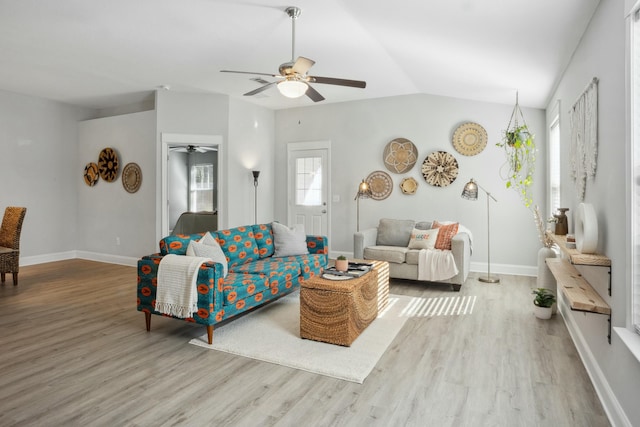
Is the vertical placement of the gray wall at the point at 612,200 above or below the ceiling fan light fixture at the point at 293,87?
below

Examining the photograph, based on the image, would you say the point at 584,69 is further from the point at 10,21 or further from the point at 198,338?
the point at 10,21

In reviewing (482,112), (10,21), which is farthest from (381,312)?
(10,21)

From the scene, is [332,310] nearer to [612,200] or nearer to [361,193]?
[612,200]

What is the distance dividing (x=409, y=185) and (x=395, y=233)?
102 cm

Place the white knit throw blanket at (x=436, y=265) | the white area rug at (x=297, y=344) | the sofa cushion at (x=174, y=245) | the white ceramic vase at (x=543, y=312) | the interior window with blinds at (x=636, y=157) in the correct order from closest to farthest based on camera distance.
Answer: the interior window with blinds at (x=636, y=157) < the white area rug at (x=297, y=344) < the sofa cushion at (x=174, y=245) < the white ceramic vase at (x=543, y=312) < the white knit throw blanket at (x=436, y=265)

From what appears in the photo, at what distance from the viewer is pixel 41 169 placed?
22.5ft

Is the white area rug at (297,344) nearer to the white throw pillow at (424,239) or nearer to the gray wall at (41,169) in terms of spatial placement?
the white throw pillow at (424,239)

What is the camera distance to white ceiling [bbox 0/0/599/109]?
316 cm

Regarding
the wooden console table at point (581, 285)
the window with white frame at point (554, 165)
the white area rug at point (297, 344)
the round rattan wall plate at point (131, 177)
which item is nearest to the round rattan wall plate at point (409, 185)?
the window with white frame at point (554, 165)

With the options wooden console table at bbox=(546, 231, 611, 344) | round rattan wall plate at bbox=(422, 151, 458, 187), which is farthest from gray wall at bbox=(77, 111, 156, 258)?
wooden console table at bbox=(546, 231, 611, 344)

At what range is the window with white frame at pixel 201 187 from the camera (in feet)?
32.6

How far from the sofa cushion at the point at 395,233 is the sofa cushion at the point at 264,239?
1870mm

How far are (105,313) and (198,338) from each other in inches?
54.0

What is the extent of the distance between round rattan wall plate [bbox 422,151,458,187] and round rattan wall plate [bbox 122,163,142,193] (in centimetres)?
473
